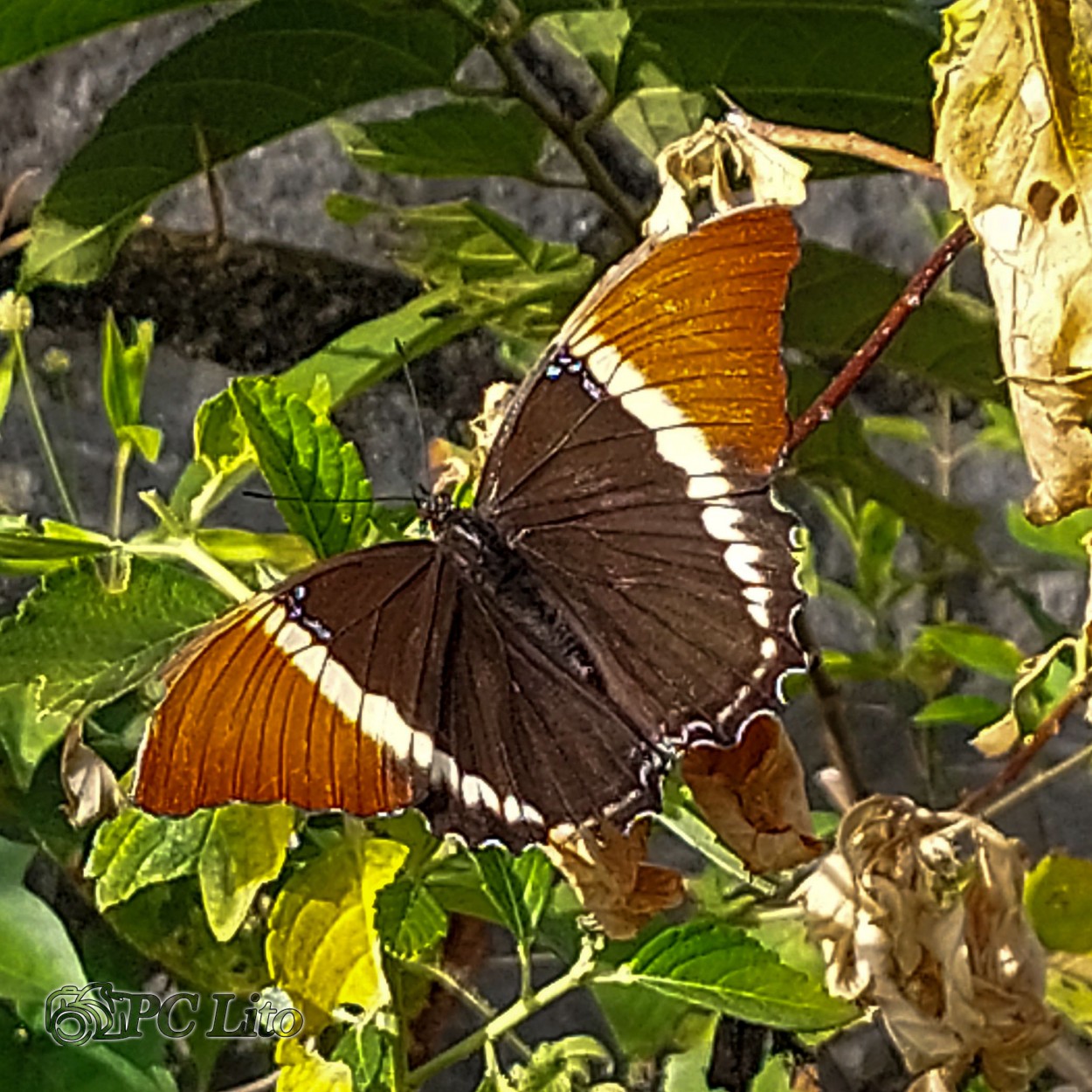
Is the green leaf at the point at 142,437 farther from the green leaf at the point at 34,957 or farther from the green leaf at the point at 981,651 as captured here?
the green leaf at the point at 981,651

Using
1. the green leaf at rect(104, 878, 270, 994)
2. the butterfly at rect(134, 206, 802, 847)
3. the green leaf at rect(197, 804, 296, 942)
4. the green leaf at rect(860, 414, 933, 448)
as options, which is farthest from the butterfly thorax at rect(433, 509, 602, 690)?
the green leaf at rect(860, 414, 933, 448)

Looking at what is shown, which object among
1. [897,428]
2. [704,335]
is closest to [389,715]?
[704,335]

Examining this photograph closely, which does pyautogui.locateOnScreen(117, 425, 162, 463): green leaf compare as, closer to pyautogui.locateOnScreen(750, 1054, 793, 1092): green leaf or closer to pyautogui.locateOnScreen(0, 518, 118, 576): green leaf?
pyautogui.locateOnScreen(0, 518, 118, 576): green leaf

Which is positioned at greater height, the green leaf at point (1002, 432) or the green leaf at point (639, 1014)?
the green leaf at point (1002, 432)

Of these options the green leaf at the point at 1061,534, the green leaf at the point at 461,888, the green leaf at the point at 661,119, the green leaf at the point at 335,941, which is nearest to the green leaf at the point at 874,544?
the green leaf at the point at 1061,534

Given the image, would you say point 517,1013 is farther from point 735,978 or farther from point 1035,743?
point 1035,743

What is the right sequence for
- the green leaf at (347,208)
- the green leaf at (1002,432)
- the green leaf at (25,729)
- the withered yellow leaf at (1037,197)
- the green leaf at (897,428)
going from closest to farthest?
the withered yellow leaf at (1037,197) < the green leaf at (25,729) < the green leaf at (347,208) < the green leaf at (1002,432) < the green leaf at (897,428)
